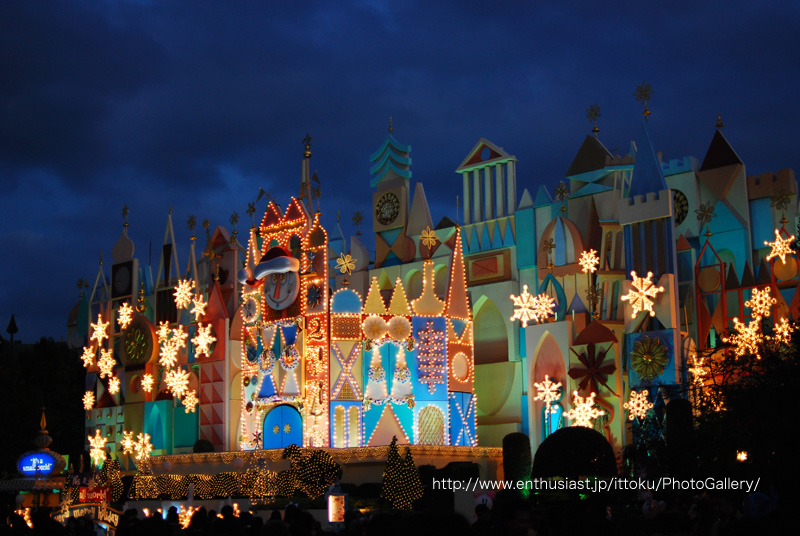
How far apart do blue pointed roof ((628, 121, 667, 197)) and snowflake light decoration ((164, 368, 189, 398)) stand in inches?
915

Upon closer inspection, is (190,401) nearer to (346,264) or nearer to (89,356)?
(89,356)

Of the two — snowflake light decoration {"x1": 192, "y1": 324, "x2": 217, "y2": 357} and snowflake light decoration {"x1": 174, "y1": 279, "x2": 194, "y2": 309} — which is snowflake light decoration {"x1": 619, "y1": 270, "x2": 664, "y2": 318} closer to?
snowflake light decoration {"x1": 192, "y1": 324, "x2": 217, "y2": 357}

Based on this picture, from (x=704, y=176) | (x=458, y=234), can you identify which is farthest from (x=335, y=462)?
(x=704, y=176)

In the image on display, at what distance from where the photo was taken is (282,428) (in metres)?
42.1

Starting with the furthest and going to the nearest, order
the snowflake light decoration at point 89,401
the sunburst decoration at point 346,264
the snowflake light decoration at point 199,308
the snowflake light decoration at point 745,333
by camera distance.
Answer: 1. the snowflake light decoration at point 89,401
2. the snowflake light decoration at point 199,308
3. the sunburst decoration at point 346,264
4. the snowflake light decoration at point 745,333

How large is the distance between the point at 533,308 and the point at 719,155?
9697 millimetres

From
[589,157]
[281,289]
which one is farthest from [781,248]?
[281,289]

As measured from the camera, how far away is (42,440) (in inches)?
1821

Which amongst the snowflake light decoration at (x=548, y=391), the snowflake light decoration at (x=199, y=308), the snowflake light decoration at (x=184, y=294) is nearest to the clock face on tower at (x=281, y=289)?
the snowflake light decoration at (x=199, y=308)

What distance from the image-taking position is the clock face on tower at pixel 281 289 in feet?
138

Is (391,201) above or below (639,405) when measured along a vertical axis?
above

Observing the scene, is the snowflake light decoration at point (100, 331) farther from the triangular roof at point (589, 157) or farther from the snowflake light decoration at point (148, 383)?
the triangular roof at point (589, 157)

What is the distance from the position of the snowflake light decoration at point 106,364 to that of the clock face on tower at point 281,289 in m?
14.8

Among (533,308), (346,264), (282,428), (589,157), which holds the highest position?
(589,157)
